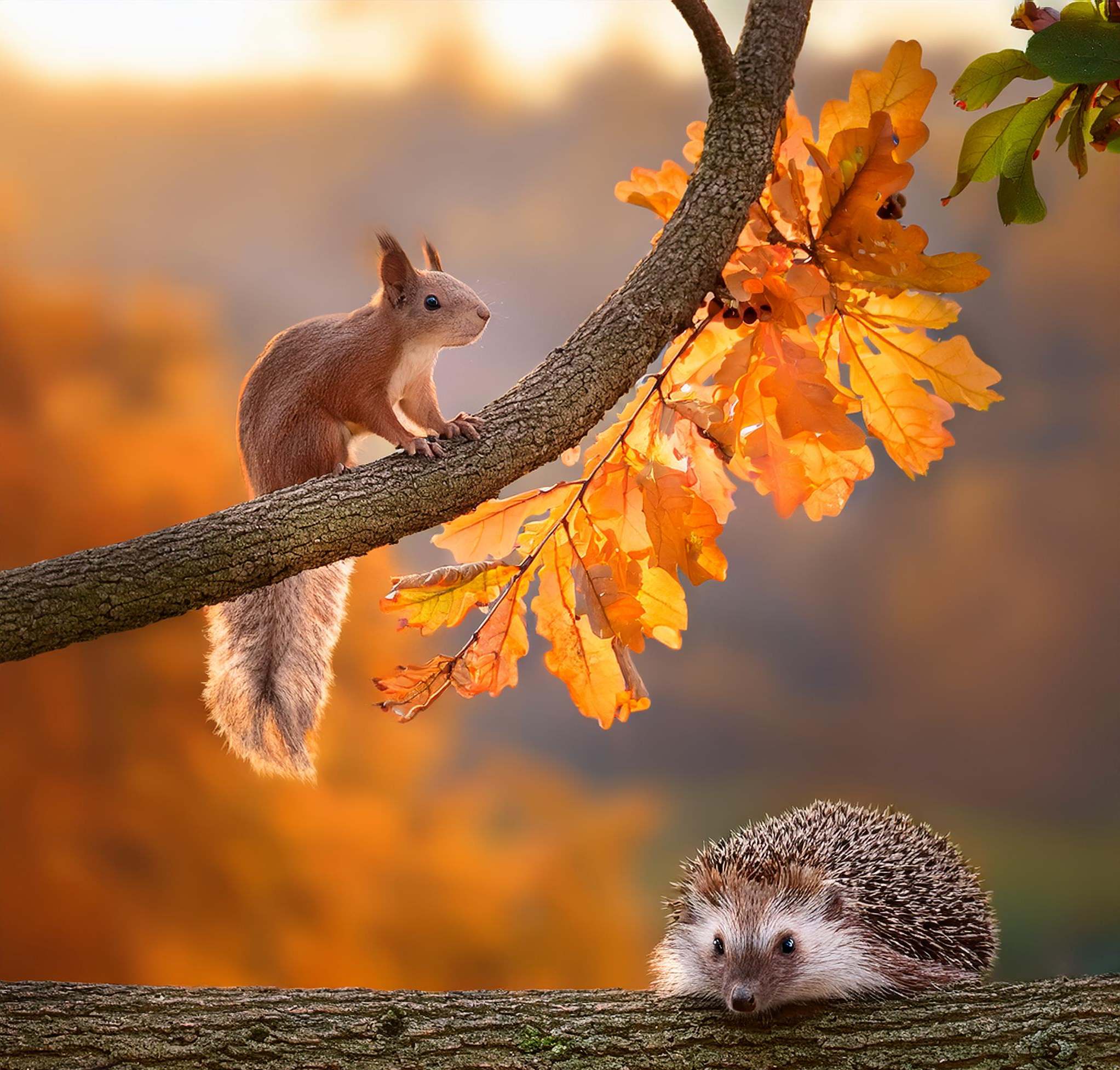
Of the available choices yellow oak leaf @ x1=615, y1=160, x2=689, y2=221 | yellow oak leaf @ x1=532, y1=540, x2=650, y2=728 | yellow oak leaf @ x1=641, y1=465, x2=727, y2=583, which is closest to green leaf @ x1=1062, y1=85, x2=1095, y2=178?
yellow oak leaf @ x1=615, y1=160, x2=689, y2=221

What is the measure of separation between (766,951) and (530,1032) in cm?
52

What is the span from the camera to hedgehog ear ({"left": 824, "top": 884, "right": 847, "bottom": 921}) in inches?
90.5

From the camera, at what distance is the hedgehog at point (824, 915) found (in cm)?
216

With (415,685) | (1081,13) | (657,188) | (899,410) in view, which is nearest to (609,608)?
(415,685)

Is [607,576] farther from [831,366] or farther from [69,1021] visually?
[69,1021]

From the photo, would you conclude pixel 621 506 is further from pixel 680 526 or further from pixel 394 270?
pixel 394 270

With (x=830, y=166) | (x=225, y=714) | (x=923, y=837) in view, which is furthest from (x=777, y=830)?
(x=830, y=166)

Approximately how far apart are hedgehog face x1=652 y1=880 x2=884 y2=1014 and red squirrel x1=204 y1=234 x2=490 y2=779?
909 mm

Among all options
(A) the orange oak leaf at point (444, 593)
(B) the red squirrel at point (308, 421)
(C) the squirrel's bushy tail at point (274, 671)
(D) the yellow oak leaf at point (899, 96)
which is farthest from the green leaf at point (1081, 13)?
(C) the squirrel's bushy tail at point (274, 671)

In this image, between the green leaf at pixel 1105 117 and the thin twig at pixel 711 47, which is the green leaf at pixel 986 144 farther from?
the thin twig at pixel 711 47

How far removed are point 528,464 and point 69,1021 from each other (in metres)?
1.40

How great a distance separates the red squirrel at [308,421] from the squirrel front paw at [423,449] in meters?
0.14

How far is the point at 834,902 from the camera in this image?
91.2 inches

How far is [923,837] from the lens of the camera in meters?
2.58
